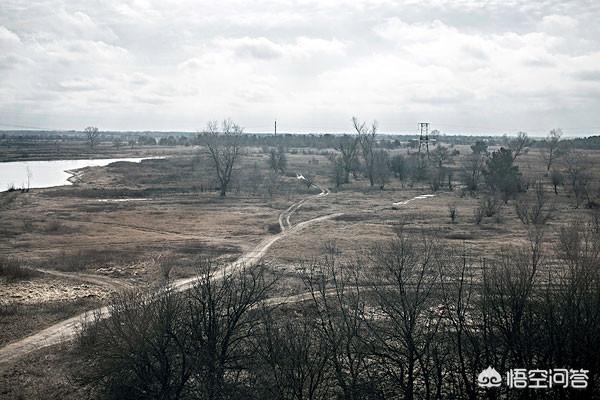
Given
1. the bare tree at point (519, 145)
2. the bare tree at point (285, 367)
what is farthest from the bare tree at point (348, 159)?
the bare tree at point (285, 367)

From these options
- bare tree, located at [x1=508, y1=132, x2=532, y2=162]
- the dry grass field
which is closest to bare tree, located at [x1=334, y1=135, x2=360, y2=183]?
the dry grass field

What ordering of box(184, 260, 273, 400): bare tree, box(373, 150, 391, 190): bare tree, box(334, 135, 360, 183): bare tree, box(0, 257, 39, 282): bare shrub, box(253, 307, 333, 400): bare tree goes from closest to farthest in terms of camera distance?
box(253, 307, 333, 400): bare tree, box(184, 260, 273, 400): bare tree, box(0, 257, 39, 282): bare shrub, box(373, 150, 391, 190): bare tree, box(334, 135, 360, 183): bare tree

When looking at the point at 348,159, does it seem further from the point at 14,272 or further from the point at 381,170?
the point at 14,272

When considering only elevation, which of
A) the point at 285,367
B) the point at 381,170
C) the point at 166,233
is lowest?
the point at 166,233

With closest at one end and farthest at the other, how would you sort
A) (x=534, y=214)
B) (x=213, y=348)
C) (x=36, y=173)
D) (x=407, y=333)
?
(x=407, y=333) < (x=213, y=348) < (x=534, y=214) < (x=36, y=173)

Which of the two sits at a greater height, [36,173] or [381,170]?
[381,170]

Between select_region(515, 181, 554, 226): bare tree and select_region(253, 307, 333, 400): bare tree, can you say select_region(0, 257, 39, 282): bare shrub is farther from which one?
select_region(515, 181, 554, 226): bare tree

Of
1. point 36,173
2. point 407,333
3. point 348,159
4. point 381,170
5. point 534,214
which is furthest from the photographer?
point 36,173

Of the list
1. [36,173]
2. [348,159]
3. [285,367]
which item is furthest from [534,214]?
[36,173]

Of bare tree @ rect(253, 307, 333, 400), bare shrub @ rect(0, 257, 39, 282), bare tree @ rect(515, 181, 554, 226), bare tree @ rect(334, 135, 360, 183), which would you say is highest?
bare tree @ rect(334, 135, 360, 183)

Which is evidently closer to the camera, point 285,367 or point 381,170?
point 285,367
